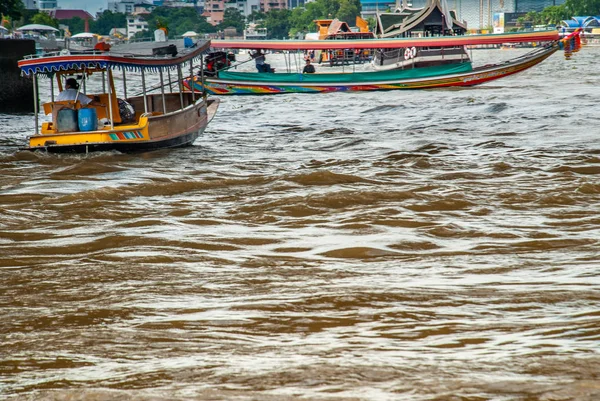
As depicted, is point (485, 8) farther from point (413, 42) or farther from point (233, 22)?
point (413, 42)

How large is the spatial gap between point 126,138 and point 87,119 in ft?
2.03

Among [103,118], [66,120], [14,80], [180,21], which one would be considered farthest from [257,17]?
[66,120]

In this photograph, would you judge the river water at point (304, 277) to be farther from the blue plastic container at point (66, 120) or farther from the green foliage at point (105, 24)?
the green foliage at point (105, 24)

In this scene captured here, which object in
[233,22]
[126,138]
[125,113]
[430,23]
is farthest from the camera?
[233,22]

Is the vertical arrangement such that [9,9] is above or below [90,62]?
above

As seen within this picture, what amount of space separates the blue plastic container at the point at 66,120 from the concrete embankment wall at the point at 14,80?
9.55 meters

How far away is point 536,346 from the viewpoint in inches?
137

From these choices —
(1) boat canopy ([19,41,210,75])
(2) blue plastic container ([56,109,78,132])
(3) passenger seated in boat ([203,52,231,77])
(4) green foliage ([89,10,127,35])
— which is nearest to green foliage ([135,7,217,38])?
(4) green foliage ([89,10,127,35])

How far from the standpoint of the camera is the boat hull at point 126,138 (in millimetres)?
11406

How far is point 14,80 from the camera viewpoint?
2078cm

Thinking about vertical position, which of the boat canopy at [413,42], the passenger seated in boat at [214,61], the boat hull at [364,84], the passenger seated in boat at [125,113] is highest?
the boat canopy at [413,42]

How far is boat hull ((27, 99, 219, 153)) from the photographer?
1141 centimetres

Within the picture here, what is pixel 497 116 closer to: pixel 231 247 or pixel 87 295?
pixel 231 247

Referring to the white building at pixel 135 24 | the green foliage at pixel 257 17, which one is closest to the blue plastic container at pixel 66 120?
the green foliage at pixel 257 17
